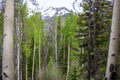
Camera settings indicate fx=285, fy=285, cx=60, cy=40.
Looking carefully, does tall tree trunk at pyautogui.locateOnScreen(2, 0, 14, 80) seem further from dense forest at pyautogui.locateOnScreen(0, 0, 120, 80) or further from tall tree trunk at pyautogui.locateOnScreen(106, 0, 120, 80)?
tall tree trunk at pyautogui.locateOnScreen(106, 0, 120, 80)

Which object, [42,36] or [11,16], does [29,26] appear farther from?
[11,16]

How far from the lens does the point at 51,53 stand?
142 ft

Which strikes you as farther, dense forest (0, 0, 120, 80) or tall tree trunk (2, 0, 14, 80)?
dense forest (0, 0, 120, 80)

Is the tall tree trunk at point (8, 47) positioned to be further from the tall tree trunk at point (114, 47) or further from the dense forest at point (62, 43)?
the tall tree trunk at point (114, 47)

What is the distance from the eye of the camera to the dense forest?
5590mm

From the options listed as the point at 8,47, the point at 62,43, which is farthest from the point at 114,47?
the point at 62,43

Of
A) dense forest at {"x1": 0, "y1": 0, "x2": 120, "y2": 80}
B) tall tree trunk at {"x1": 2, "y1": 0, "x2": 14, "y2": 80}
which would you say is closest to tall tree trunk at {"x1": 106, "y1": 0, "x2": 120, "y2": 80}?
dense forest at {"x1": 0, "y1": 0, "x2": 120, "y2": 80}

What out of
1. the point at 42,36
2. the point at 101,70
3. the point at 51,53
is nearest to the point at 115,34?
the point at 101,70

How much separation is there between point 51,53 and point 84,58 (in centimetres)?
2569

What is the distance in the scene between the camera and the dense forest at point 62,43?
18.3 feet

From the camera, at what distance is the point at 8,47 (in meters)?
5.56

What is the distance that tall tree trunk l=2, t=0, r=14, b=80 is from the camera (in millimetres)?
5469

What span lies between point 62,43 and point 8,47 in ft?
115

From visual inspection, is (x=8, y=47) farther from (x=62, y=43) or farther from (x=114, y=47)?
(x=62, y=43)
